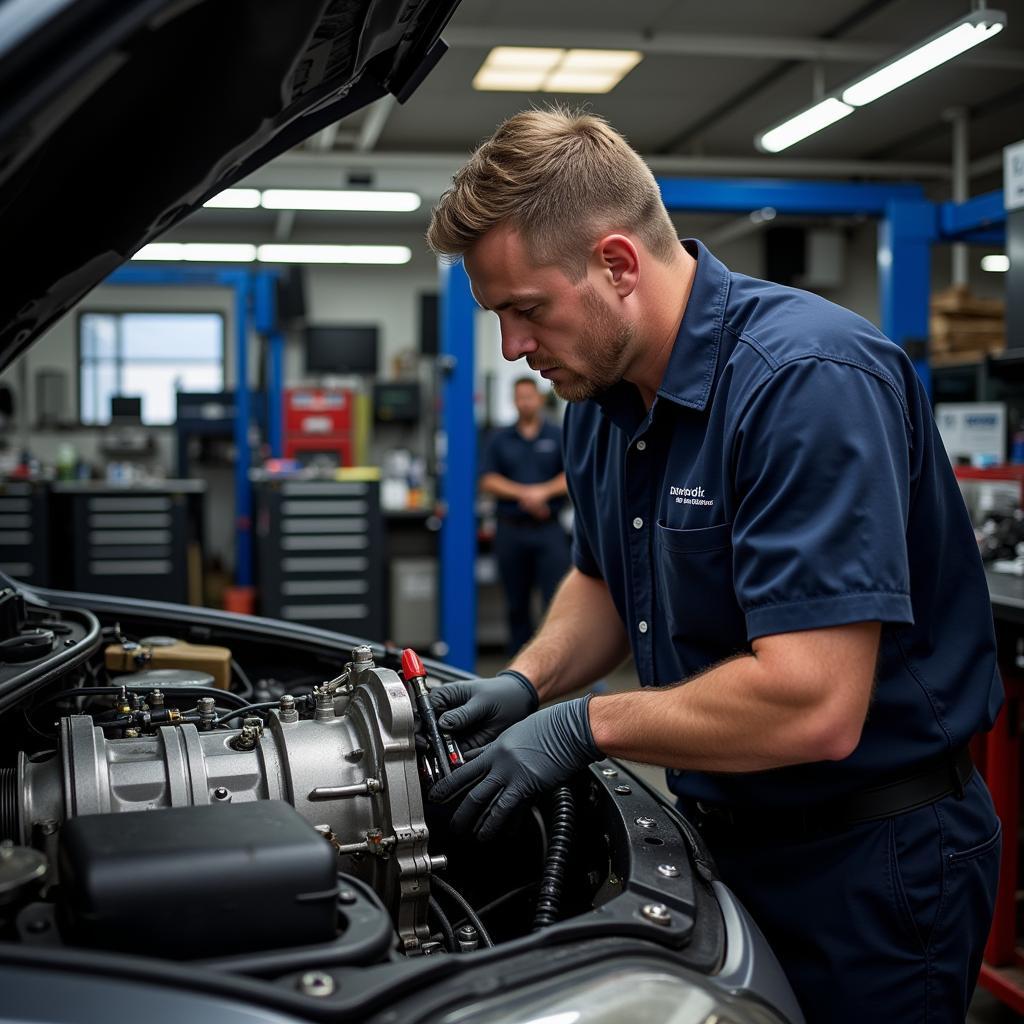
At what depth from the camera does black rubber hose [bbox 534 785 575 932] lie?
956 mm

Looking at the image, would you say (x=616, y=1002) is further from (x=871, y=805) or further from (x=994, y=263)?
(x=994, y=263)

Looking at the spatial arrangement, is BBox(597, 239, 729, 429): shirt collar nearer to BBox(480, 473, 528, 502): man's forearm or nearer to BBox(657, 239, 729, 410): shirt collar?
BBox(657, 239, 729, 410): shirt collar

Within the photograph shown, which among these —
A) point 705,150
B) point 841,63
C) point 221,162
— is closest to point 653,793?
point 221,162

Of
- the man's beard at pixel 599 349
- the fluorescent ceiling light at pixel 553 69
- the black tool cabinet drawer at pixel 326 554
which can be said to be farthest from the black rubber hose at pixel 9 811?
the fluorescent ceiling light at pixel 553 69

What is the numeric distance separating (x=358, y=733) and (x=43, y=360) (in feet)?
29.1

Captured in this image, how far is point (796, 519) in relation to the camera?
37.3 inches

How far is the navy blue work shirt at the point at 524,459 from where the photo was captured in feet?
17.1

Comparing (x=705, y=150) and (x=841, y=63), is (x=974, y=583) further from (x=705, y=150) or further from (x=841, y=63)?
(x=705, y=150)

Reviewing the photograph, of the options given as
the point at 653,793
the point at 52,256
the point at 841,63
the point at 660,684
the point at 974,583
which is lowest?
the point at 653,793

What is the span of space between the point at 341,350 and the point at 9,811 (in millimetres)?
8377

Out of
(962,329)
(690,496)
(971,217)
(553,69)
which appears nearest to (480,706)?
Answer: (690,496)

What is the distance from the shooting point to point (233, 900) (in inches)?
27.8

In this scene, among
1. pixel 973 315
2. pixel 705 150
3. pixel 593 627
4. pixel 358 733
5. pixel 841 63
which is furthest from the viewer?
pixel 705 150

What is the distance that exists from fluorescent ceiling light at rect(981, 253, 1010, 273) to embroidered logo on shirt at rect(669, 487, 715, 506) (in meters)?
9.04
